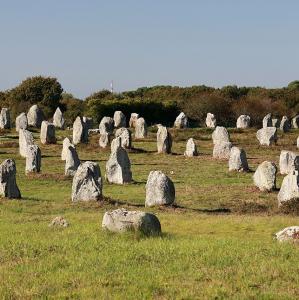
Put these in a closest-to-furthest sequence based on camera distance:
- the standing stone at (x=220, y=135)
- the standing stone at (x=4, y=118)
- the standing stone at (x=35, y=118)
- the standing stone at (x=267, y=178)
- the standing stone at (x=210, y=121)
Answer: the standing stone at (x=267, y=178) < the standing stone at (x=220, y=135) < the standing stone at (x=4, y=118) < the standing stone at (x=35, y=118) < the standing stone at (x=210, y=121)

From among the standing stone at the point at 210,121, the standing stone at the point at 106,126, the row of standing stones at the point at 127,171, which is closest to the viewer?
the row of standing stones at the point at 127,171

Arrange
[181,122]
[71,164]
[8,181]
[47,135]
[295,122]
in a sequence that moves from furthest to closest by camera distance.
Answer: [295,122] < [181,122] < [47,135] < [71,164] < [8,181]

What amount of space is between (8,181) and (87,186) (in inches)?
118

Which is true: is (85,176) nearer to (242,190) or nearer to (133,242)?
(242,190)

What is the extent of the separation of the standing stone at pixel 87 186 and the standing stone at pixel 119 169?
6.08 m

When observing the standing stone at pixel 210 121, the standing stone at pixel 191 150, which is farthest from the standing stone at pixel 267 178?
the standing stone at pixel 210 121

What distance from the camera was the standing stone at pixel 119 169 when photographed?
32.8m

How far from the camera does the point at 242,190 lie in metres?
29.7

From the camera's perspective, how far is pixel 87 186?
2631 centimetres

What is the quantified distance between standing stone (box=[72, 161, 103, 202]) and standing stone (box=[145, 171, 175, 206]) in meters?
1.85

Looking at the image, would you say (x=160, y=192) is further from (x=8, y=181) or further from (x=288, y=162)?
(x=288, y=162)

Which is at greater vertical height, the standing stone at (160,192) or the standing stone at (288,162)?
the standing stone at (288,162)

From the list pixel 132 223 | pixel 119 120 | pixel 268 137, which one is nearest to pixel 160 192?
pixel 132 223

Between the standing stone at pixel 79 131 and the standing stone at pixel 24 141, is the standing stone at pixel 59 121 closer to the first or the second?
the standing stone at pixel 79 131
